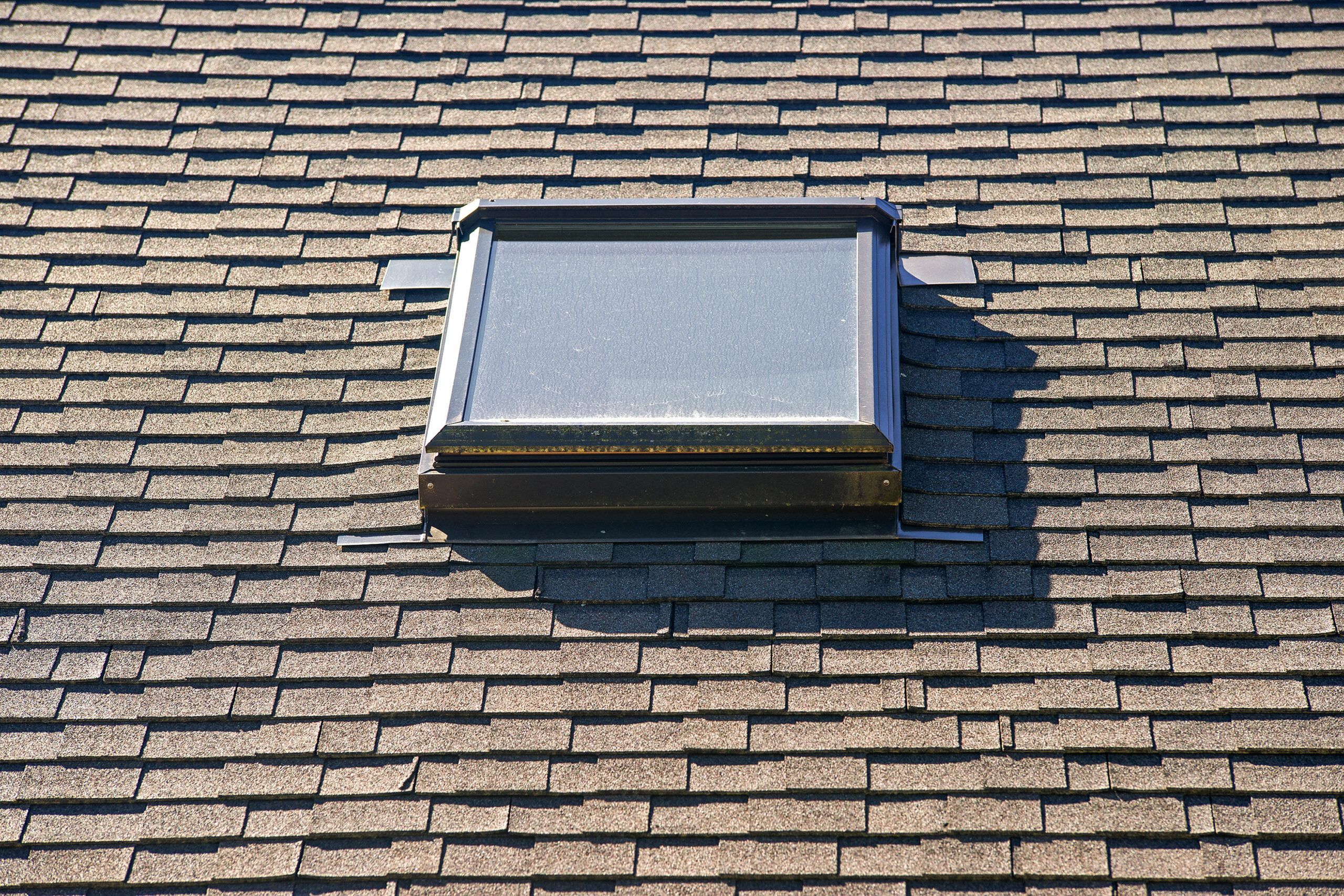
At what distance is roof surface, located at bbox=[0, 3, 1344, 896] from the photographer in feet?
9.84

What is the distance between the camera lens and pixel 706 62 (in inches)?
186

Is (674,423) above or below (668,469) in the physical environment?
above

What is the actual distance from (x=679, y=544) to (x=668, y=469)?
0.24m

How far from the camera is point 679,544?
11.2ft

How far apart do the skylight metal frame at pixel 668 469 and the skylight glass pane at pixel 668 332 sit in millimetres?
53

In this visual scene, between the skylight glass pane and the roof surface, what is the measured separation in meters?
0.42

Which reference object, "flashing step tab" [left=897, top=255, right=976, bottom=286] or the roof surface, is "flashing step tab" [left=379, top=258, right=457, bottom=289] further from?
"flashing step tab" [left=897, top=255, right=976, bottom=286]

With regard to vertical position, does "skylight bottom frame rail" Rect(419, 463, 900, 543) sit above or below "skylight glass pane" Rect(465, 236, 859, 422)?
below

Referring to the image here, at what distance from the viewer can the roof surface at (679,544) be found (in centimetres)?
300

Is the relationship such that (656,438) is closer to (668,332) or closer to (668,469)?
(668,469)

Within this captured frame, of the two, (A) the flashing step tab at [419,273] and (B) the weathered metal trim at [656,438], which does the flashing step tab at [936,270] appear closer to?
(B) the weathered metal trim at [656,438]

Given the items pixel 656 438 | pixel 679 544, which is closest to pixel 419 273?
pixel 656 438

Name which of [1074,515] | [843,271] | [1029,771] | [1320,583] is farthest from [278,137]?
[1320,583]

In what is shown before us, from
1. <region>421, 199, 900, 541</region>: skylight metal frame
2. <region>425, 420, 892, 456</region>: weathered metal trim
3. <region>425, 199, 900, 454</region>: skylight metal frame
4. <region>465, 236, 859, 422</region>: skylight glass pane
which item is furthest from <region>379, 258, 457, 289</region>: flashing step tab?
<region>425, 420, 892, 456</region>: weathered metal trim
